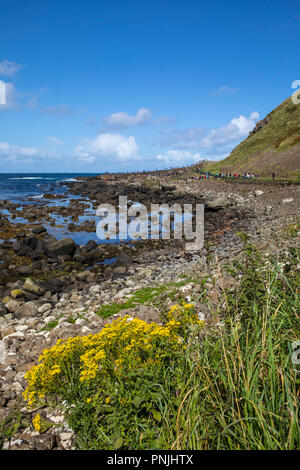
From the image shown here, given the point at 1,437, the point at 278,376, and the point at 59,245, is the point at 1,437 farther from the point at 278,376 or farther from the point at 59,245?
the point at 59,245

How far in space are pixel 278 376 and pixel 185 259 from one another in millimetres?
10917

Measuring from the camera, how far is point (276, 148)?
5206 cm

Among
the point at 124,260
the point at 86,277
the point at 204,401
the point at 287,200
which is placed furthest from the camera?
the point at 287,200

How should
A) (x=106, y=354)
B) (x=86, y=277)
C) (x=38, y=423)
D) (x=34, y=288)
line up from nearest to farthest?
1. (x=38, y=423)
2. (x=106, y=354)
3. (x=34, y=288)
4. (x=86, y=277)

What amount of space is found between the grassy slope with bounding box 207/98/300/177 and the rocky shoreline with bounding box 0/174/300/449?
21367 millimetres

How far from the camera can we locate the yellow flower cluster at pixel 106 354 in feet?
9.28

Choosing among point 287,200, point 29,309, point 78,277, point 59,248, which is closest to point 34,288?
point 29,309

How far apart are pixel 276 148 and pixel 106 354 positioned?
57.2 metres

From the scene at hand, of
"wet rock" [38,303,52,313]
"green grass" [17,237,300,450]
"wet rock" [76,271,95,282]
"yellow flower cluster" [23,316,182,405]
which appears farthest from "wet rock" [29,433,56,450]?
"wet rock" [76,271,95,282]

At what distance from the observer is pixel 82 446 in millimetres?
2689

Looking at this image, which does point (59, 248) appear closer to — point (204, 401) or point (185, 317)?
point (185, 317)

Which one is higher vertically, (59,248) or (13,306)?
(59,248)

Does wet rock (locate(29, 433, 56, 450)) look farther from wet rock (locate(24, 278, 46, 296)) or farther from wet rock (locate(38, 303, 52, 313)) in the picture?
wet rock (locate(24, 278, 46, 296))

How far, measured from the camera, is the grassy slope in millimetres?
44213
